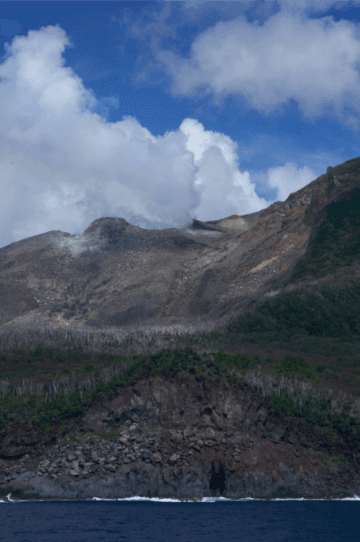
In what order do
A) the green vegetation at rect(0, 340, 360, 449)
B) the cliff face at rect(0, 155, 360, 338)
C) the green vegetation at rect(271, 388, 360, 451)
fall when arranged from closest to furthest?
the green vegetation at rect(271, 388, 360, 451), the green vegetation at rect(0, 340, 360, 449), the cliff face at rect(0, 155, 360, 338)

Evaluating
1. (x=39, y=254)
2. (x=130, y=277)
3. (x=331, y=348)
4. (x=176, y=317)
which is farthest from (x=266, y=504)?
(x=39, y=254)

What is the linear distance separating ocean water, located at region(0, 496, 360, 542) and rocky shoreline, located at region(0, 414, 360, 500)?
2.24 ft

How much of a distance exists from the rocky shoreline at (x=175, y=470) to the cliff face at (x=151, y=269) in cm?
3954

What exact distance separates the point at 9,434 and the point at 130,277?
242 feet

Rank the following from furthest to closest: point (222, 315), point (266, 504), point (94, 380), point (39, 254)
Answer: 1. point (39, 254)
2. point (222, 315)
3. point (94, 380)
4. point (266, 504)

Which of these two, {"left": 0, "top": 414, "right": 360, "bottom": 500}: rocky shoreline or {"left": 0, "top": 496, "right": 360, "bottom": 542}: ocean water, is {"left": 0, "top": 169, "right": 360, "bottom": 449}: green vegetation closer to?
{"left": 0, "top": 414, "right": 360, "bottom": 500}: rocky shoreline

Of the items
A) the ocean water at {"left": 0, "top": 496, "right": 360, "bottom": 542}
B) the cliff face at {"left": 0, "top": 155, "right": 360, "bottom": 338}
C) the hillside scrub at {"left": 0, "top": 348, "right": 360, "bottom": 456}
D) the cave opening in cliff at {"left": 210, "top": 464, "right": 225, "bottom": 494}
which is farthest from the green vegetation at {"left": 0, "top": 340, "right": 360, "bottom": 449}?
Answer: the cliff face at {"left": 0, "top": 155, "right": 360, "bottom": 338}

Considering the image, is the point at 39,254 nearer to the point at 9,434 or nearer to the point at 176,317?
the point at 176,317

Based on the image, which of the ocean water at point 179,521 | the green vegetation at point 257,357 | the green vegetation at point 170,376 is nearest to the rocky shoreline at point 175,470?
the ocean water at point 179,521

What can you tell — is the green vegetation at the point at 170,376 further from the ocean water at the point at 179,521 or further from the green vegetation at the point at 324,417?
the ocean water at the point at 179,521

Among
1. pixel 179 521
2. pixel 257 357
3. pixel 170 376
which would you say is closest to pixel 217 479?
pixel 179 521

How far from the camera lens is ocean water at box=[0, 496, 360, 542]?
23.3 metres

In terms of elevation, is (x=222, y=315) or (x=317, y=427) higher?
(x=222, y=315)

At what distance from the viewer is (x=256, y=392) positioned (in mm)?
38906
